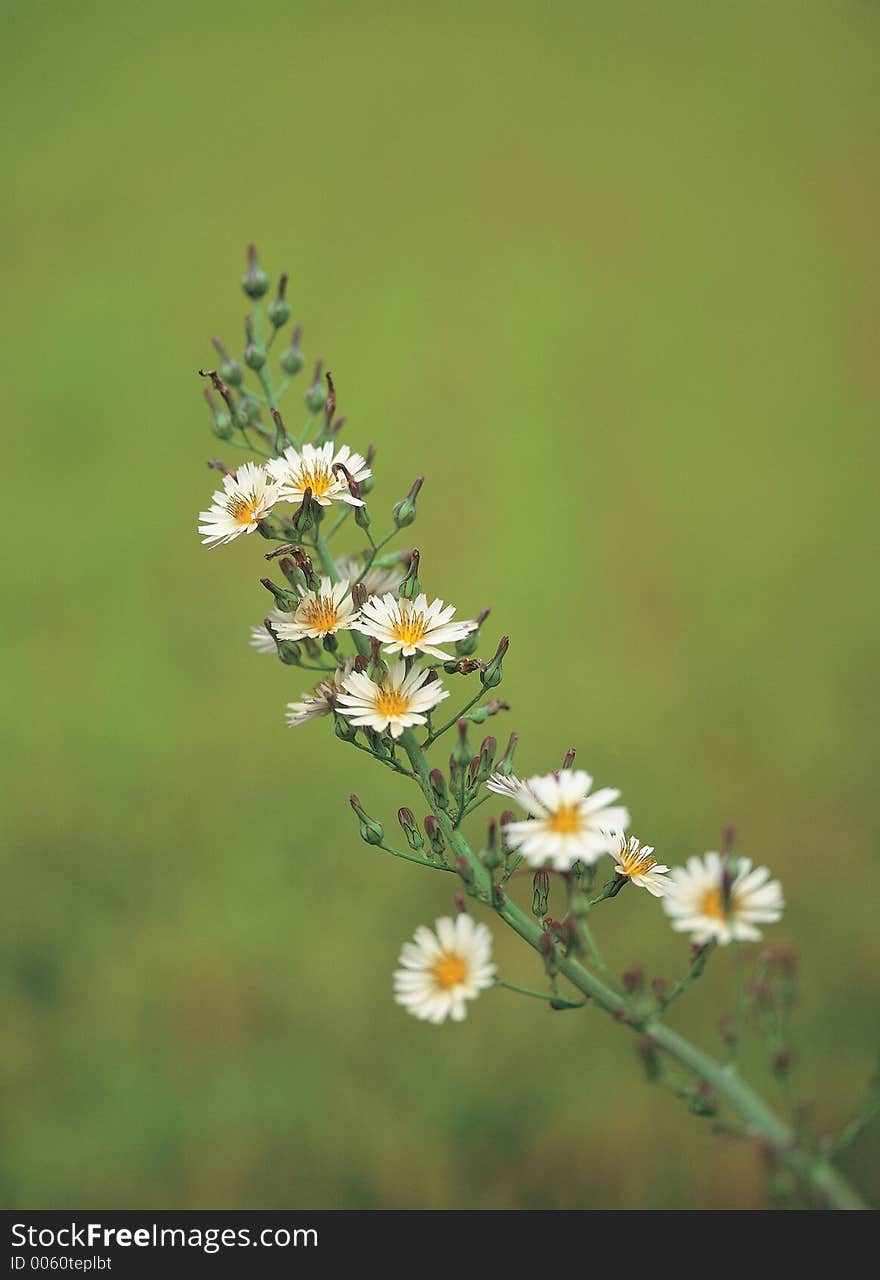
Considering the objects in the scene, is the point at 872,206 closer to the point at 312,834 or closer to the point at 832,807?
the point at 832,807

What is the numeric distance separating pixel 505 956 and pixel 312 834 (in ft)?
1.51

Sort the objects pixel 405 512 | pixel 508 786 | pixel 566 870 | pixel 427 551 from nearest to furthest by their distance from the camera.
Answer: pixel 566 870
pixel 508 786
pixel 405 512
pixel 427 551

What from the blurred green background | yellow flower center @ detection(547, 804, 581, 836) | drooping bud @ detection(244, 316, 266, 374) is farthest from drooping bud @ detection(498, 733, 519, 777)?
the blurred green background

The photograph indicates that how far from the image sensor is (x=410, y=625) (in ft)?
2.44

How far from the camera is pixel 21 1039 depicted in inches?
63.4

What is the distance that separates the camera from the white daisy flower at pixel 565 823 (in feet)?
2.05

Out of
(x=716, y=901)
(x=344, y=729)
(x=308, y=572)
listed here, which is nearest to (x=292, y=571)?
(x=308, y=572)

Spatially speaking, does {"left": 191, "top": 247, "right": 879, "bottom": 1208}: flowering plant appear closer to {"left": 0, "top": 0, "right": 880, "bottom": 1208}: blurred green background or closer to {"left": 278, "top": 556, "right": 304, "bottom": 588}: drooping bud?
{"left": 278, "top": 556, "right": 304, "bottom": 588}: drooping bud

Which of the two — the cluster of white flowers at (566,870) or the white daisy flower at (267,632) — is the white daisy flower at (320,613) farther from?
the cluster of white flowers at (566,870)

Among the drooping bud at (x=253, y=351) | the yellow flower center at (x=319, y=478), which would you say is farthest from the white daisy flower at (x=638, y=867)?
the drooping bud at (x=253, y=351)

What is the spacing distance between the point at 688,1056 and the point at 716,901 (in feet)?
0.29

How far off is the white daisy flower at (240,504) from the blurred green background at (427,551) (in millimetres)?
997

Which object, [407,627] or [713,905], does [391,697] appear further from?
[713,905]
